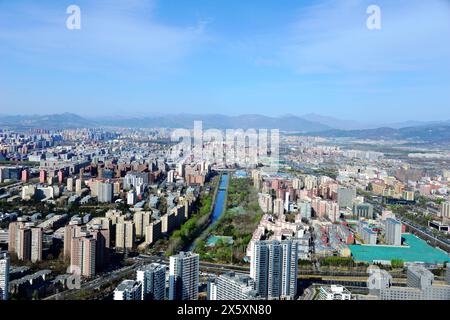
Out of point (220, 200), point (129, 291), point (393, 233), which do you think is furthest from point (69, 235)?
point (393, 233)

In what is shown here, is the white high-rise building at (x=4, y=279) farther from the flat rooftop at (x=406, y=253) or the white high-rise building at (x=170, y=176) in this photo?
the white high-rise building at (x=170, y=176)

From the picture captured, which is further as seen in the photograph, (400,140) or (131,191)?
(400,140)

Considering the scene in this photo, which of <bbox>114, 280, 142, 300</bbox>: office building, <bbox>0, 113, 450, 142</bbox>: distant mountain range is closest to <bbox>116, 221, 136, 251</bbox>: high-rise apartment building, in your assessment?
<bbox>0, 113, 450, 142</bbox>: distant mountain range

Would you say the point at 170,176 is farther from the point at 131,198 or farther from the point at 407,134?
the point at 407,134

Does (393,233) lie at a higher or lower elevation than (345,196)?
lower

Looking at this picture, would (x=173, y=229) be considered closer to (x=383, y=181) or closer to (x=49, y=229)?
(x=49, y=229)

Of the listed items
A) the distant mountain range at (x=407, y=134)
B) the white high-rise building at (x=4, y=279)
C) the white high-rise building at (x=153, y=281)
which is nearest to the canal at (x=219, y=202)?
the white high-rise building at (x=153, y=281)
